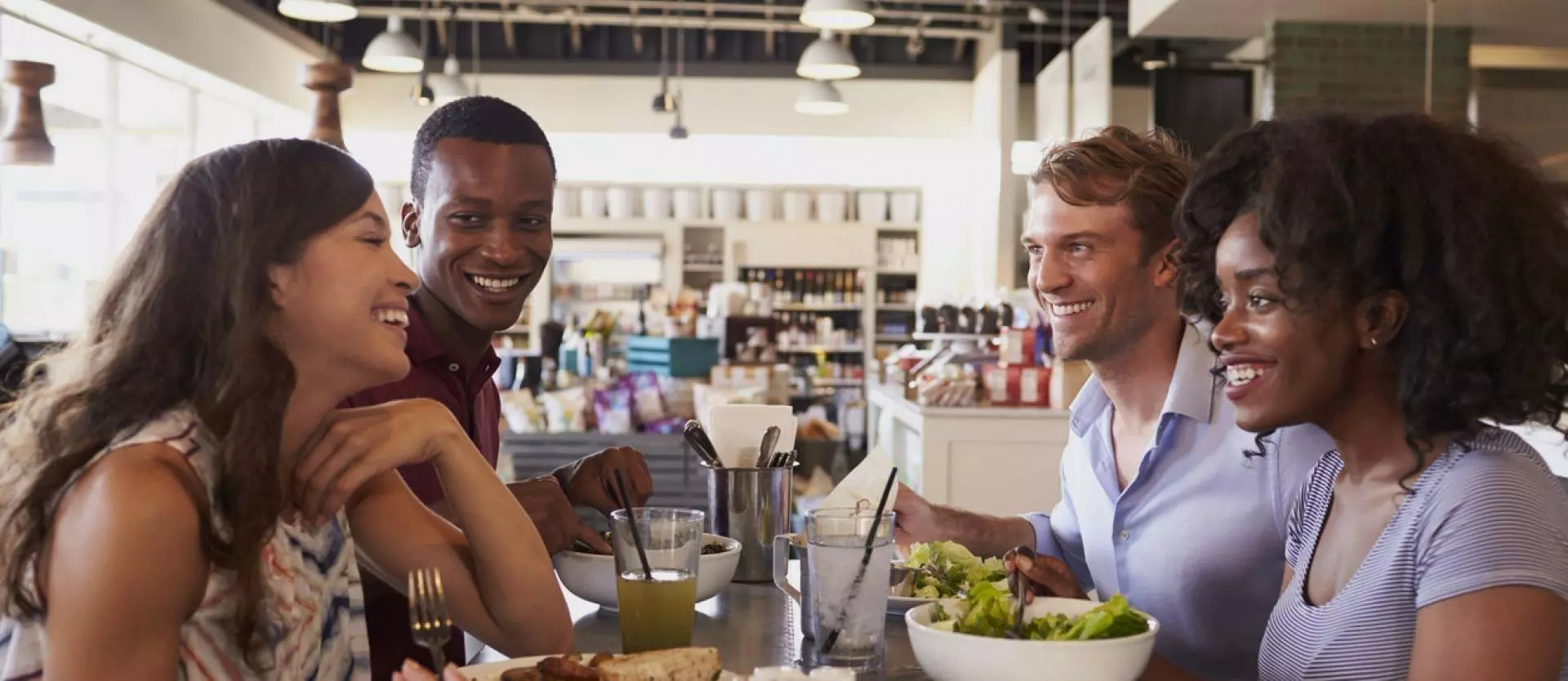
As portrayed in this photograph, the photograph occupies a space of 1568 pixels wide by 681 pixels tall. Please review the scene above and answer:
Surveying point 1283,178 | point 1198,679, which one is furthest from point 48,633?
point 1283,178

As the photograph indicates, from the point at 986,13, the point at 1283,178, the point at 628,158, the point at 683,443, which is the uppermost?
the point at 986,13

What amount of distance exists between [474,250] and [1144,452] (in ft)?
3.70

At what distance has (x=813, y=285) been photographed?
12711 mm

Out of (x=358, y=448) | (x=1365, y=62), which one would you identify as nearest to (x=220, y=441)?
(x=358, y=448)

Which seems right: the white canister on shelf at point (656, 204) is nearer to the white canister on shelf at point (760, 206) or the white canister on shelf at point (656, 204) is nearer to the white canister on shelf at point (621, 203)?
the white canister on shelf at point (621, 203)

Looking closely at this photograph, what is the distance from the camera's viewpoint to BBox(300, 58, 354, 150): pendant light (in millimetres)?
2891

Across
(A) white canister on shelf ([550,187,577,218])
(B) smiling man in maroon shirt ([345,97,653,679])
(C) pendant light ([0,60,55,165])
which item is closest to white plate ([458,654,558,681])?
(B) smiling man in maroon shirt ([345,97,653,679])

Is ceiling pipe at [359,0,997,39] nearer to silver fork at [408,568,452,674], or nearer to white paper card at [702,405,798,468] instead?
white paper card at [702,405,798,468]

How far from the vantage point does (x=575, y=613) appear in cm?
189

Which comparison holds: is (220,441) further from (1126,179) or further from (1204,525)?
(1126,179)

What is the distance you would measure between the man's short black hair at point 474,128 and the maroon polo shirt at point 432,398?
0.25m

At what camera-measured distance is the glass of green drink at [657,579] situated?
1.56 m

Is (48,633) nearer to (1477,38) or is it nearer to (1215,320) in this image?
(1215,320)

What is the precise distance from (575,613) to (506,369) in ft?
19.8
